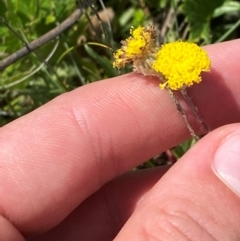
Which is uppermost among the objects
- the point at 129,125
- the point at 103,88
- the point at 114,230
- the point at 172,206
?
the point at 103,88

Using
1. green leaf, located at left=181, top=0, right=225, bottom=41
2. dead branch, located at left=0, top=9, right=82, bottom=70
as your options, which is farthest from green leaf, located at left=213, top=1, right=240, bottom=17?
dead branch, located at left=0, top=9, right=82, bottom=70

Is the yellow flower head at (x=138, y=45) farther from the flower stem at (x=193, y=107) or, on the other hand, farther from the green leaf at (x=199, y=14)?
the green leaf at (x=199, y=14)

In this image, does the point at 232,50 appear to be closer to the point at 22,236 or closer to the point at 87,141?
the point at 87,141

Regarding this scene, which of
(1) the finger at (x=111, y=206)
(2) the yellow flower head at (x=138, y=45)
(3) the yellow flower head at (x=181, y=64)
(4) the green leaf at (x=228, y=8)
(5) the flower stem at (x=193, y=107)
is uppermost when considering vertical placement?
(2) the yellow flower head at (x=138, y=45)

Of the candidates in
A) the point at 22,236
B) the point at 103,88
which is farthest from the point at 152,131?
the point at 22,236

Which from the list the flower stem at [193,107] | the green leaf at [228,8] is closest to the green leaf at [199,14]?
the green leaf at [228,8]

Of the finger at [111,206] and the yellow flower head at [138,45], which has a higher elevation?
the yellow flower head at [138,45]
